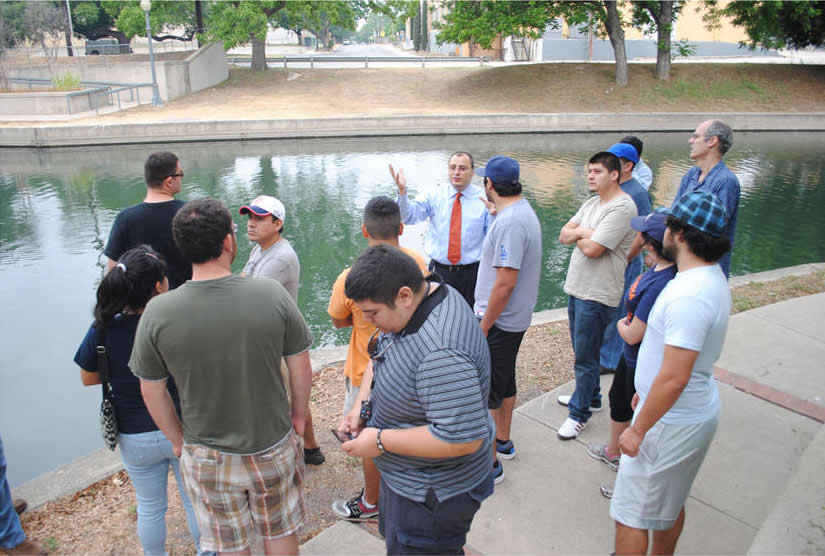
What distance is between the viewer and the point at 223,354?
2324 millimetres

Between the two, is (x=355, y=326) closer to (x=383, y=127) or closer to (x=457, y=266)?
(x=457, y=266)

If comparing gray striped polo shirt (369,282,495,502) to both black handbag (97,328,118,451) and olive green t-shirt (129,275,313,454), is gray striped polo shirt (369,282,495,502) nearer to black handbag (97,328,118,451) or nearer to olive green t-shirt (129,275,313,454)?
olive green t-shirt (129,275,313,454)

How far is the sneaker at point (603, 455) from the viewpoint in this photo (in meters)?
3.68

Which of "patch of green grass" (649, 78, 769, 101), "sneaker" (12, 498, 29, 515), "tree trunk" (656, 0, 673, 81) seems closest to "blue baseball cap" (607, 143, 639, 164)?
"sneaker" (12, 498, 29, 515)

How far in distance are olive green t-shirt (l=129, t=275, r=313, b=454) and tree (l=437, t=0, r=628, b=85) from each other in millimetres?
24500

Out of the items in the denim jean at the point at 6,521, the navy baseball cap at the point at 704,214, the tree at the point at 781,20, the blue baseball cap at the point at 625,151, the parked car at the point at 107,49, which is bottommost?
the denim jean at the point at 6,521

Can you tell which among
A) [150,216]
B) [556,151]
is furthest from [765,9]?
[150,216]

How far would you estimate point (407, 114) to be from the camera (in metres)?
21.4

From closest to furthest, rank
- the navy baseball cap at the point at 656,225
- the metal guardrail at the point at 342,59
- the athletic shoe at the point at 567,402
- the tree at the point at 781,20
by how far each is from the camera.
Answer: the navy baseball cap at the point at 656,225
the athletic shoe at the point at 567,402
the tree at the point at 781,20
the metal guardrail at the point at 342,59

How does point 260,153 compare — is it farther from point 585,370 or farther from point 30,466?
point 585,370

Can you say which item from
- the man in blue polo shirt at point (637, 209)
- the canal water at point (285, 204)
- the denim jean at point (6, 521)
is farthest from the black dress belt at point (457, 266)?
the denim jean at point (6, 521)

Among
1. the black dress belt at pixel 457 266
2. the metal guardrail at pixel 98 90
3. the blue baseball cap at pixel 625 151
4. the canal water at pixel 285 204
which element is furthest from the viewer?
the metal guardrail at pixel 98 90

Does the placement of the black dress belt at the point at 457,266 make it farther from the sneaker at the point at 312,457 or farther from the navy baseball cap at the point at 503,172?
the sneaker at the point at 312,457

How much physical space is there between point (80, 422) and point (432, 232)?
3446mm
